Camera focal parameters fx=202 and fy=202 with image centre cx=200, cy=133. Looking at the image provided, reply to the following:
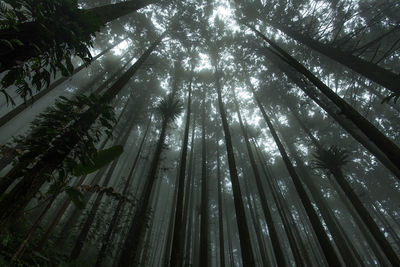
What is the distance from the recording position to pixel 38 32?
2631 mm

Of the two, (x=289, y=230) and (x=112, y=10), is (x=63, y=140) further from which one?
(x=289, y=230)

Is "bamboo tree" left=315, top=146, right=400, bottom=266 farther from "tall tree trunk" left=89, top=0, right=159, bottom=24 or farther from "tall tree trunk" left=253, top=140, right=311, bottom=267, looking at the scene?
"tall tree trunk" left=89, top=0, right=159, bottom=24

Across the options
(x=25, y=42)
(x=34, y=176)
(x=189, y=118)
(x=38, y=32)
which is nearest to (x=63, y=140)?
(x=34, y=176)

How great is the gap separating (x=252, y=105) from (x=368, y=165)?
14.0 meters

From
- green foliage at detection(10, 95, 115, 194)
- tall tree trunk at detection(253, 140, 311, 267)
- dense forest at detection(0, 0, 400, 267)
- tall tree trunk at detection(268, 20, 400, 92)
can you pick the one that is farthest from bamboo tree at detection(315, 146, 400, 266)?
green foliage at detection(10, 95, 115, 194)

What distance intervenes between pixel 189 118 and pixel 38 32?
725 cm

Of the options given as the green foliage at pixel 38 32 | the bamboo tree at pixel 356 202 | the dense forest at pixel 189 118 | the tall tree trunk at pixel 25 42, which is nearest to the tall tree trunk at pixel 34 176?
the dense forest at pixel 189 118

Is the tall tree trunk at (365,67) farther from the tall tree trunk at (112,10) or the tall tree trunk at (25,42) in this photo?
the tall tree trunk at (25,42)

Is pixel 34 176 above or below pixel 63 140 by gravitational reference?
below

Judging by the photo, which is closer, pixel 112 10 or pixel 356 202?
pixel 112 10

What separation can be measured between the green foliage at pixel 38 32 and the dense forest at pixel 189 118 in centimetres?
2

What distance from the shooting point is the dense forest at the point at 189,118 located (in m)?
2.90

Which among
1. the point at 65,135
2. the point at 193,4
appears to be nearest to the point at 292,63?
the point at 65,135

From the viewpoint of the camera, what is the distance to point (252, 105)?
62.8ft
